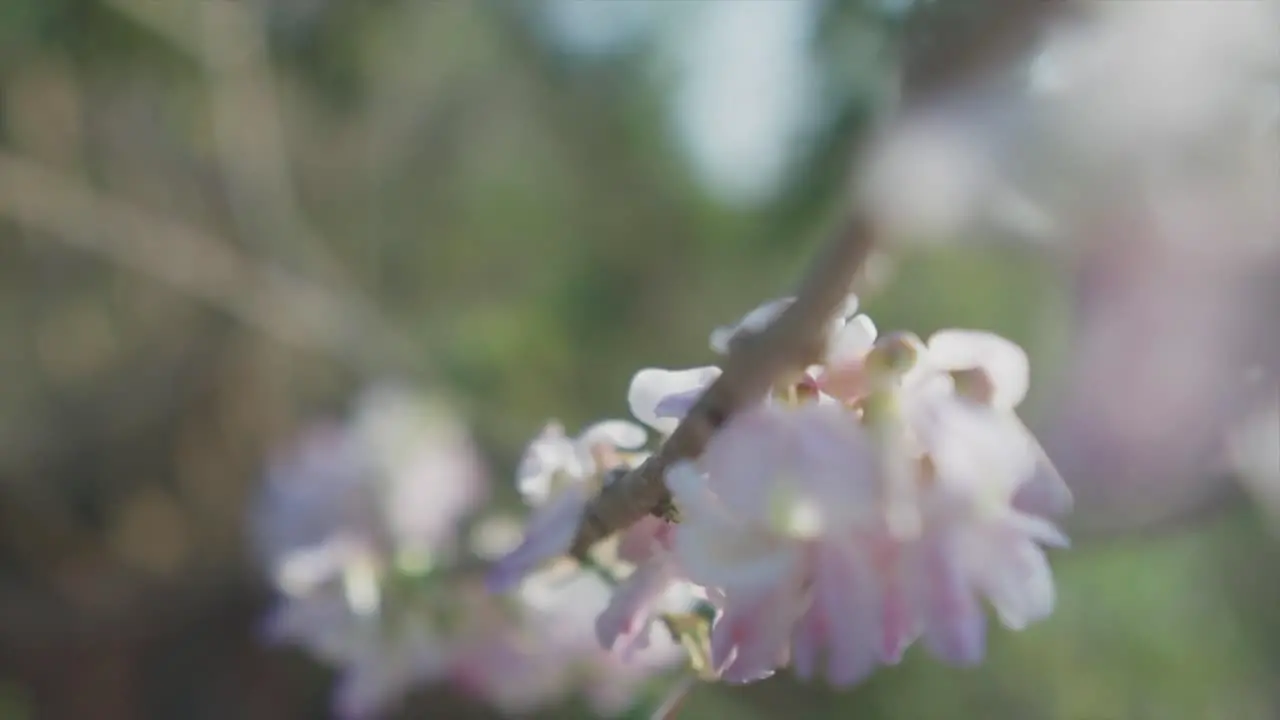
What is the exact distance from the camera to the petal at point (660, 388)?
1.21 ft

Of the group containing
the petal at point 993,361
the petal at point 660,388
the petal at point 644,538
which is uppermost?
the petal at point 660,388

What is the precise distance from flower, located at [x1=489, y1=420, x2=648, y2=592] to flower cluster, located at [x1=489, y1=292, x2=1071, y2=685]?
0.06m

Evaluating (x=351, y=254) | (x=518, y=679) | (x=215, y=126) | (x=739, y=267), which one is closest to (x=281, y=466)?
(x=518, y=679)

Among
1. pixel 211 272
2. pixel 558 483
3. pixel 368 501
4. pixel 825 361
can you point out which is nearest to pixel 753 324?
pixel 825 361

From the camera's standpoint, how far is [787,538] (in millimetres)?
323

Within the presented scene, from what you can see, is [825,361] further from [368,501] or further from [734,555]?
[368,501]

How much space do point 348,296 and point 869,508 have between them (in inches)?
63.1

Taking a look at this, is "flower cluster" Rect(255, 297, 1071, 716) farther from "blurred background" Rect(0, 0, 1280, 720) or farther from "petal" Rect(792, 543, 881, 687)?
"blurred background" Rect(0, 0, 1280, 720)

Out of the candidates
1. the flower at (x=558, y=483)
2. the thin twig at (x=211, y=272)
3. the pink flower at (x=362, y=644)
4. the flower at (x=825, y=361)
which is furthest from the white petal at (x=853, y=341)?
the thin twig at (x=211, y=272)

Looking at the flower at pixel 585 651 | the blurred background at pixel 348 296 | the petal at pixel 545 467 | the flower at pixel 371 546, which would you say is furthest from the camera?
the blurred background at pixel 348 296

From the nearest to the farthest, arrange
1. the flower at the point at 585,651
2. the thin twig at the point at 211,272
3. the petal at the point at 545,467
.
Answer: the petal at the point at 545,467 < the flower at the point at 585,651 < the thin twig at the point at 211,272

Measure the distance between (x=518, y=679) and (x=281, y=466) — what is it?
0.50 metres

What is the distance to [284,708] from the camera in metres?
1.93

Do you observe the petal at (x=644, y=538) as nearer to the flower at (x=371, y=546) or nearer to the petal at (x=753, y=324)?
the petal at (x=753, y=324)
